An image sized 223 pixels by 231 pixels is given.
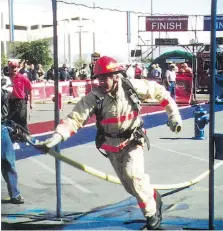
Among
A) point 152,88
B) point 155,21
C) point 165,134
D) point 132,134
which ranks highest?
point 155,21

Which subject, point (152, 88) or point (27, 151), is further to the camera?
point (27, 151)

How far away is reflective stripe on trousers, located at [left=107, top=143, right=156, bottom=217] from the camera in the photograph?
3891 millimetres

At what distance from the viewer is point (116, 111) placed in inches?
150

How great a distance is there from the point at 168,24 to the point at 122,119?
1614 cm

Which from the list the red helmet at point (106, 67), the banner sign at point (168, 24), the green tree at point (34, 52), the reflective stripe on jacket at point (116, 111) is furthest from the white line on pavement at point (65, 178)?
the green tree at point (34, 52)

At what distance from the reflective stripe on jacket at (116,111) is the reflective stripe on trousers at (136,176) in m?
0.08

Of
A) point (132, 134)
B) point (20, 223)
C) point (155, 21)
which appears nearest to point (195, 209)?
point (132, 134)

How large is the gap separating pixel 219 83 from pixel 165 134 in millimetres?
5706

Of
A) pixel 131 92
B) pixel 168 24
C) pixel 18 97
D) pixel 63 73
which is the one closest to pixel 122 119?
pixel 131 92

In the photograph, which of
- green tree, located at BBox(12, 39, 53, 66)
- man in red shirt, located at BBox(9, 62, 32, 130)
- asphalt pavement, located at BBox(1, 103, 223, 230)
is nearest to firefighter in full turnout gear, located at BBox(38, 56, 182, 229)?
asphalt pavement, located at BBox(1, 103, 223, 230)

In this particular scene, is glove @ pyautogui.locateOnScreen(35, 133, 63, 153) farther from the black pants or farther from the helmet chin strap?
the black pants

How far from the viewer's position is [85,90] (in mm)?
20703

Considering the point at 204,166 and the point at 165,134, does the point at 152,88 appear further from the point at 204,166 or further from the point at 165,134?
the point at 165,134

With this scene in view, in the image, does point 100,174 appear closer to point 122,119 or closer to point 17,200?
point 122,119
